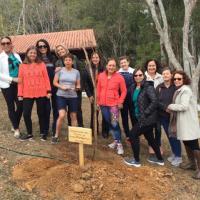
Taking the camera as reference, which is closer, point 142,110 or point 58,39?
point 142,110

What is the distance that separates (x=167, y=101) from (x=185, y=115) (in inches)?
16.1

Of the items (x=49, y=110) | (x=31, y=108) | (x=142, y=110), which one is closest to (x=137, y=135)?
(x=142, y=110)

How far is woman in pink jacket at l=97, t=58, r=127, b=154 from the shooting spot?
6598 mm

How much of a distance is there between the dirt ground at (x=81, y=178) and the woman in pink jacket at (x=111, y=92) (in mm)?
643

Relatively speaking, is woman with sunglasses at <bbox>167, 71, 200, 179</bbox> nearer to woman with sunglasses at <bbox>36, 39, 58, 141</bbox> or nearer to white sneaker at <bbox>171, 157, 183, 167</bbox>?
white sneaker at <bbox>171, 157, 183, 167</bbox>

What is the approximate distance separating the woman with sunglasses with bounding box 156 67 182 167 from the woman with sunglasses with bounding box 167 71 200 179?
0.40 ft

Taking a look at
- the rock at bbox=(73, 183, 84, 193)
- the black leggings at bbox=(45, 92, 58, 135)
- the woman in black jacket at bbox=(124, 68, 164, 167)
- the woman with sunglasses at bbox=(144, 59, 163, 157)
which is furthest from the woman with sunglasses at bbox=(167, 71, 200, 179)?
the black leggings at bbox=(45, 92, 58, 135)

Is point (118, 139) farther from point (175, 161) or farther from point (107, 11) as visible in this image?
point (107, 11)

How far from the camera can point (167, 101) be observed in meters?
6.60

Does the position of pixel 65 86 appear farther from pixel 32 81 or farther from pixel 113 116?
pixel 113 116

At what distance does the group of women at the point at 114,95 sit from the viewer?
6.37 metres

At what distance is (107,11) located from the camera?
1227 inches

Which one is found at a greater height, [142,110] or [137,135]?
[142,110]

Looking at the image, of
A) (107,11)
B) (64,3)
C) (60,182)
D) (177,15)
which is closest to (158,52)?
(177,15)
